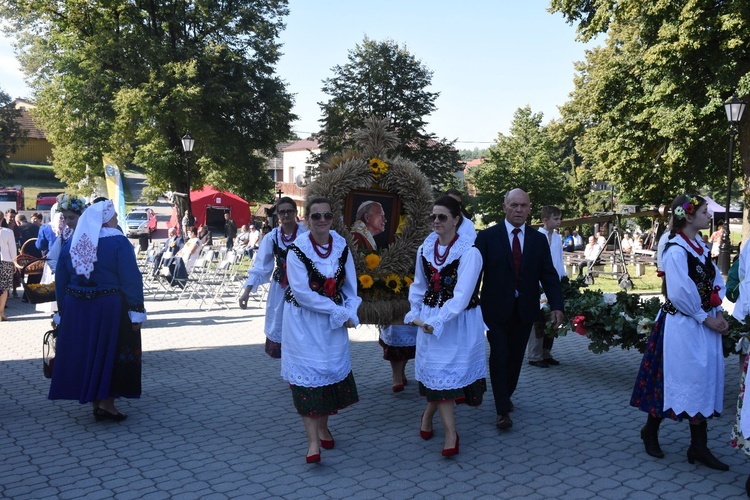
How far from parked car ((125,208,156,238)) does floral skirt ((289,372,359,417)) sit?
32705 millimetres

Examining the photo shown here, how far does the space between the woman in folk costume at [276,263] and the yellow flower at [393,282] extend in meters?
1.09

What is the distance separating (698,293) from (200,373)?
5.55 metres

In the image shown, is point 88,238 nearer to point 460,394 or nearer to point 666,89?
point 460,394

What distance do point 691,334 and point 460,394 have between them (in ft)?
5.46

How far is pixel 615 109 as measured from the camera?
26031 mm

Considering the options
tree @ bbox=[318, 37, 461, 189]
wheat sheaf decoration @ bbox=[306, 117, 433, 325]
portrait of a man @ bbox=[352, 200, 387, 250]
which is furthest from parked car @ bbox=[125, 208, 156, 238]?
portrait of a man @ bbox=[352, 200, 387, 250]

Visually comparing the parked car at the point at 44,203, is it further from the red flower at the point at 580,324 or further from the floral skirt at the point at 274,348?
the red flower at the point at 580,324

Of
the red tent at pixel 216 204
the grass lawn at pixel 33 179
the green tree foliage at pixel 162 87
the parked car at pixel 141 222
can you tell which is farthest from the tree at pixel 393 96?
the grass lawn at pixel 33 179

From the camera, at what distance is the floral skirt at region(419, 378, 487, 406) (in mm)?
5281

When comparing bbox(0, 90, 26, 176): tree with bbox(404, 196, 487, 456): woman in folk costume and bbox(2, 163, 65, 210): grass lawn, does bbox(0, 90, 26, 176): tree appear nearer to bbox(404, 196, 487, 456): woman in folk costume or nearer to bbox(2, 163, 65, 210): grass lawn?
bbox(2, 163, 65, 210): grass lawn

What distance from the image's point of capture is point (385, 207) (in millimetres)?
6875

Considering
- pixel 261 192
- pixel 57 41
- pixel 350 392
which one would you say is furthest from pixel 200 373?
pixel 57 41

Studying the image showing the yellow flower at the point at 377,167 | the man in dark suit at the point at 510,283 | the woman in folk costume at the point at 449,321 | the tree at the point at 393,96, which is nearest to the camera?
the woman in folk costume at the point at 449,321

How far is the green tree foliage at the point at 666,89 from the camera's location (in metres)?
21.6
